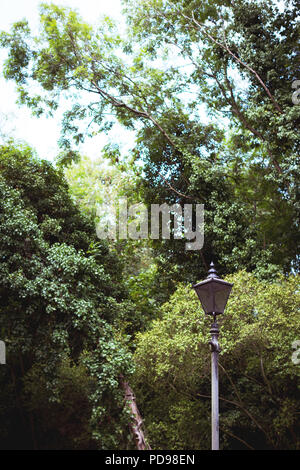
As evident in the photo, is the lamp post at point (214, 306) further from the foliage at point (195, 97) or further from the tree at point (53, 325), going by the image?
the foliage at point (195, 97)

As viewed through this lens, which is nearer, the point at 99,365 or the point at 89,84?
the point at 99,365

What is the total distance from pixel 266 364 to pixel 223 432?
2.04 m

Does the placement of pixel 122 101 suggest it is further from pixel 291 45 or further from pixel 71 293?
pixel 71 293

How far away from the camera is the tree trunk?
8669 millimetres

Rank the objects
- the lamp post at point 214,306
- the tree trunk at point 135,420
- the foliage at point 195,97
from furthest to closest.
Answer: the foliage at point 195,97
the tree trunk at point 135,420
the lamp post at point 214,306

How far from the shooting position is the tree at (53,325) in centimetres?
893

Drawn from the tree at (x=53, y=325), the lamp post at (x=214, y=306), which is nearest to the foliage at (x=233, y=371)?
the tree at (x=53, y=325)

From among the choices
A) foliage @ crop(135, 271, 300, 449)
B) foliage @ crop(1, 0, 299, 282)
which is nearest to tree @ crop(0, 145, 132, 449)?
foliage @ crop(135, 271, 300, 449)

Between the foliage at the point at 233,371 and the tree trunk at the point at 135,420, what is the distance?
33 cm

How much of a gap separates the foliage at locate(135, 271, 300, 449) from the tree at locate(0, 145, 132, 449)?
0.92 m

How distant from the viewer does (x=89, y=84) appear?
563 inches

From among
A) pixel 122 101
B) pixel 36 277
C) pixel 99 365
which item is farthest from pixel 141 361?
pixel 122 101

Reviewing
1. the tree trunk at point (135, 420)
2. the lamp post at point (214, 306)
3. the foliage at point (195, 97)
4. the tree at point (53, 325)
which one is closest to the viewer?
the lamp post at point (214, 306)

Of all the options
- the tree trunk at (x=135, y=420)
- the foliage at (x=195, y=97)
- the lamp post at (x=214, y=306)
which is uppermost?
the foliage at (x=195, y=97)
